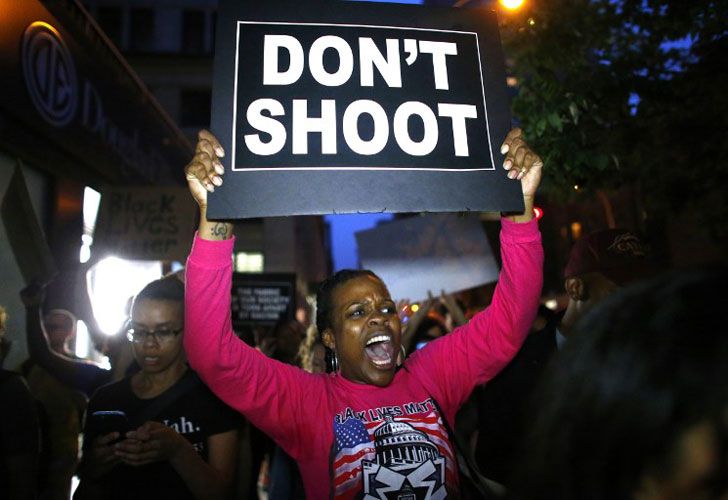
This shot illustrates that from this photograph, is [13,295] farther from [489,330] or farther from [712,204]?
[712,204]

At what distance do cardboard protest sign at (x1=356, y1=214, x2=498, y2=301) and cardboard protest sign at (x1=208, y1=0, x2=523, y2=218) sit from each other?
10.0 feet

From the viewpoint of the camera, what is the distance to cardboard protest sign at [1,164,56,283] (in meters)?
6.38

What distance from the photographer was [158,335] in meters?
2.76

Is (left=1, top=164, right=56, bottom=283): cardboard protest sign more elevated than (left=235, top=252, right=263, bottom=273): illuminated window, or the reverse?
(left=235, top=252, right=263, bottom=273): illuminated window

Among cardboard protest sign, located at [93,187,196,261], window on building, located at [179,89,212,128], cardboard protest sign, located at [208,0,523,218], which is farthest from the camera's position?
window on building, located at [179,89,212,128]

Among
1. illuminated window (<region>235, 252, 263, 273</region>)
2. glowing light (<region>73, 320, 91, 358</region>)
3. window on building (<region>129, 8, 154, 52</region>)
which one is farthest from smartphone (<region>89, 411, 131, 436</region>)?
window on building (<region>129, 8, 154, 52</region>)

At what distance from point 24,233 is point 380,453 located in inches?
245

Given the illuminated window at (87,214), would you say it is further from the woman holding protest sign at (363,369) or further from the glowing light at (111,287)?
the woman holding protest sign at (363,369)

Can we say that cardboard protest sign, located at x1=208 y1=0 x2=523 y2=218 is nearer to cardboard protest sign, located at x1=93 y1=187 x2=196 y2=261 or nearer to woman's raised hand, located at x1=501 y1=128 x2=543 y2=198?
woman's raised hand, located at x1=501 y1=128 x2=543 y2=198

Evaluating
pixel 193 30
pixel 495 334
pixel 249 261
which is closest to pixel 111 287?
pixel 495 334

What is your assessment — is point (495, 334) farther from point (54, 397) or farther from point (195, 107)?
point (195, 107)

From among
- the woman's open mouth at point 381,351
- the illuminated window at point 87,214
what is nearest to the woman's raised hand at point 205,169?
the woman's open mouth at point 381,351

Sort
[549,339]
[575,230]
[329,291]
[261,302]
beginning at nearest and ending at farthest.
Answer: [329,291], [549,339], [261,302], [575,230]

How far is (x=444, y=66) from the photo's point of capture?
233 cm
